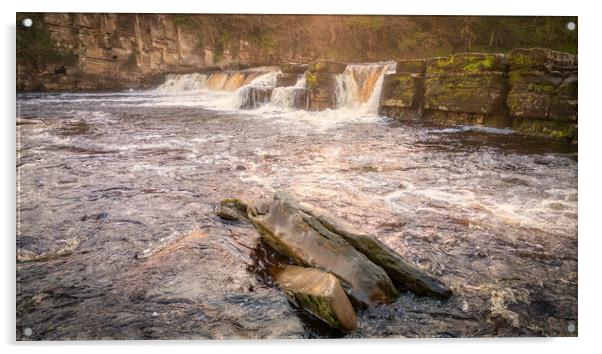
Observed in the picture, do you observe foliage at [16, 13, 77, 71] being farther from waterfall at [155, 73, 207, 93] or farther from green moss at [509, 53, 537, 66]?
green moss at [509, 53, 537, 66]

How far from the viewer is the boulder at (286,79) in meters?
4.17

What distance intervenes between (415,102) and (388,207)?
1868 mm

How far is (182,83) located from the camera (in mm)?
5352

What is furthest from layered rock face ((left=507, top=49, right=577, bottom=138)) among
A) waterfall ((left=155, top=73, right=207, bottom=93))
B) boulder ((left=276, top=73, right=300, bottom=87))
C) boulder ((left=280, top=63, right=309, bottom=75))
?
waterfall ((left=155, top=73, right=207, bottom=93))

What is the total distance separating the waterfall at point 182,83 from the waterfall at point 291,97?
1027mm

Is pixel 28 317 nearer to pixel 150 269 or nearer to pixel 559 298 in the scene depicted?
pixel 150 269

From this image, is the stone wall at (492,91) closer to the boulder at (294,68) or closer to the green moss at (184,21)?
the boulder at (294,68)

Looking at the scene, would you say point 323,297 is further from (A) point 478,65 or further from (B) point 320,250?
(A) point 478,65

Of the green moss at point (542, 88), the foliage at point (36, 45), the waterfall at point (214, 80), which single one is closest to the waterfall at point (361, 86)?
the waterfall at point (214, 80)

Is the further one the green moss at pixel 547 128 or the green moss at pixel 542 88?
the green moss at pixel 542 88

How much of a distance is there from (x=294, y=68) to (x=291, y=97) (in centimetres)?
83

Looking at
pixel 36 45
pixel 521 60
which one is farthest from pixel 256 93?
pixel 521 60

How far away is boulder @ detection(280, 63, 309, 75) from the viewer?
402 cm

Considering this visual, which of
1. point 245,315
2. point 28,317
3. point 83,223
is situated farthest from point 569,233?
point 28,317
